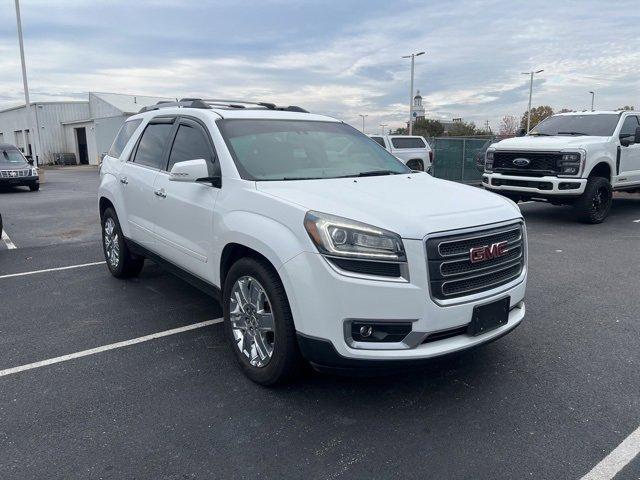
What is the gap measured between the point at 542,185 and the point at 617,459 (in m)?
7.53

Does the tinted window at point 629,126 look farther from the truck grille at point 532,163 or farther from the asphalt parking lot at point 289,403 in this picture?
the asphalt parking lot at point 289,403

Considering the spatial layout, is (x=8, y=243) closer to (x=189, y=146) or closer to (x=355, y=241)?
(x=189, y=146)

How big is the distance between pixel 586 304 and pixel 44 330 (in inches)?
206

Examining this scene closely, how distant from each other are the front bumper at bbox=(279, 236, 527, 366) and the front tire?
16 cm

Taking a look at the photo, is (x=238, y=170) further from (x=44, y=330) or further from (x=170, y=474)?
(x=44, y=330)

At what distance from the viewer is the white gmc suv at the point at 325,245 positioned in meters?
2.93

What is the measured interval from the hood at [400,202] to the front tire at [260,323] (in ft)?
1.81

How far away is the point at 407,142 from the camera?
18.8m

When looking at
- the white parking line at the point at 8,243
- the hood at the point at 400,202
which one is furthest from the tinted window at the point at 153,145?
the white parking line at the point at 8,243

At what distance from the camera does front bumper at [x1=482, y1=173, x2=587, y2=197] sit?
930cm

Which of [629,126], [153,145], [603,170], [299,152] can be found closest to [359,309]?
[299,152]

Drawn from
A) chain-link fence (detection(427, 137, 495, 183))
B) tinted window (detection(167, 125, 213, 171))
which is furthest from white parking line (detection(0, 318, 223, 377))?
chain-link fence (detection(427, 137, 495, 183))

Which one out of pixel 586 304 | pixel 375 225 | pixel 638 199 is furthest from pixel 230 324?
pixel 638 199

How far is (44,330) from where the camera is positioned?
458 cm
